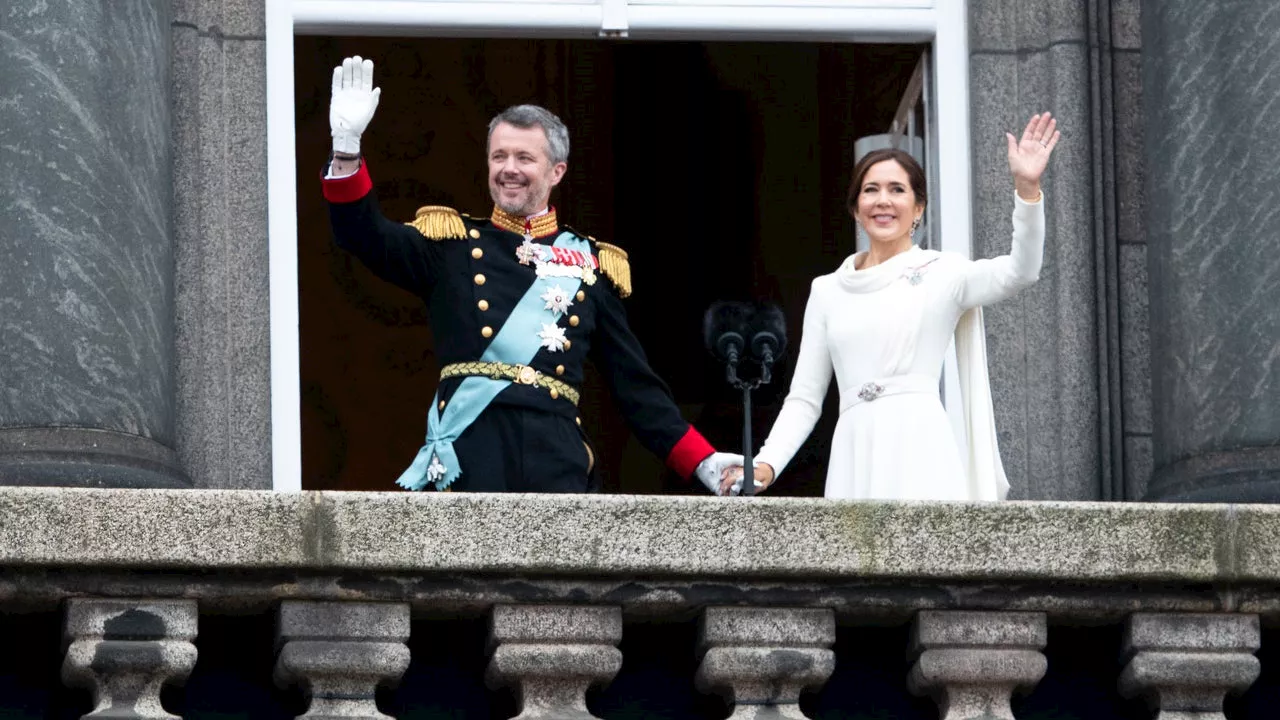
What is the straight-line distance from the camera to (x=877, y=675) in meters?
9.34

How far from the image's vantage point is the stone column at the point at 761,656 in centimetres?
904

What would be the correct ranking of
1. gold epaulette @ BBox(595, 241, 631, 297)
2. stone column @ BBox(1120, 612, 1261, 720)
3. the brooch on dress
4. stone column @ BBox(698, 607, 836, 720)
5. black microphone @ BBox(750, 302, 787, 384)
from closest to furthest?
stone column @ BBox(698, 607, 836, 720), stone column @ BBox(1120, 612, 1261, 720), black microphone @ BBox(750, 302, 787, 384), the brooch on dress, gold epaulette @ BBox(595, 241, 631, 297)

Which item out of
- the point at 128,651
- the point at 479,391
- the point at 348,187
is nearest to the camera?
the point at 128,651

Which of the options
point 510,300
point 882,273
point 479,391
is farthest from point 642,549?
point 882,273

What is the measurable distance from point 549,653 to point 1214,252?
124 inches

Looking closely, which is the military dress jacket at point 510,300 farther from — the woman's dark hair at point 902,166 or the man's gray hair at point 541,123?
the woman's dark hair at point 902,166

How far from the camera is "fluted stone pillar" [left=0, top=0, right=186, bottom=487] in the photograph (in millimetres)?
10266

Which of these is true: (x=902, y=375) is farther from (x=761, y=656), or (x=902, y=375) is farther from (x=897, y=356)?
(x=761, y=656)

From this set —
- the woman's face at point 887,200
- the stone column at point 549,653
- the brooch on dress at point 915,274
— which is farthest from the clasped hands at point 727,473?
the stone column at point 549,653

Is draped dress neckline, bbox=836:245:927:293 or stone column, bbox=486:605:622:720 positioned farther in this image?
draped dress neckline, bbox=836:245:927:293

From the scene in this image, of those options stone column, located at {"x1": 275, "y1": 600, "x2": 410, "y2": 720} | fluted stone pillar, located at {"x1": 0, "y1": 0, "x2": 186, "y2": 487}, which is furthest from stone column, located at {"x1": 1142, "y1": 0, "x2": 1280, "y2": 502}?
fluted stone pillar, located at {"x1": 0, "y1": 0, "x2": 186, "y2": 487}

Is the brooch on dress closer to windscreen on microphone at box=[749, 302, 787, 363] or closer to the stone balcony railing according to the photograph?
windscreen on microphone at box=[749, 302, 787, 363]

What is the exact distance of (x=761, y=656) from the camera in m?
9.04

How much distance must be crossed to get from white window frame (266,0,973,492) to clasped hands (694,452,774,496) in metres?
1.78
